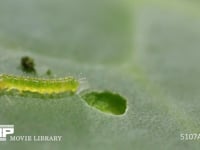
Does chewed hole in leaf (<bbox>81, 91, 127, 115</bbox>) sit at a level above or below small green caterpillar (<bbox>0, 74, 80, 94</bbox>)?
below

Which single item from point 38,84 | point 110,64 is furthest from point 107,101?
point 38,84

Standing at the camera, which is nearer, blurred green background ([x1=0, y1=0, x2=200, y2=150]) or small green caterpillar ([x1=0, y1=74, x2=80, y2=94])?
blurred green background ([x1=0, y1=0, x2=200, y2=150])

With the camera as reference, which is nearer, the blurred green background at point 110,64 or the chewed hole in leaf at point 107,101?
the blurred green background at point 110,64

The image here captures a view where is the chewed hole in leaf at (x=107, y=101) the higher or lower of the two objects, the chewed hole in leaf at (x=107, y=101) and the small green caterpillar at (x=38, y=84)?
the lower

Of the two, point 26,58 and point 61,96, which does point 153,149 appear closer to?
point 61,96

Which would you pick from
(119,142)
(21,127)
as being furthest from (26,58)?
(119,142)
